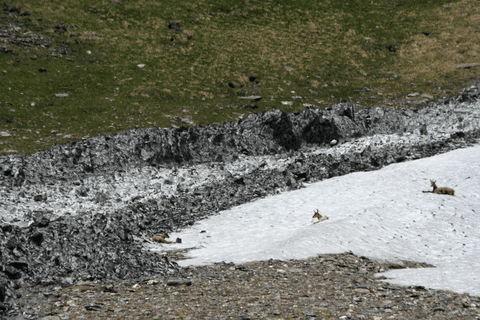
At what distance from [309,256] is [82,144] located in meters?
20.7

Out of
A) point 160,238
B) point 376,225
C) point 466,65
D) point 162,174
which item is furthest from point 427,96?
point 160,238

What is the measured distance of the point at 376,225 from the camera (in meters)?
21.1

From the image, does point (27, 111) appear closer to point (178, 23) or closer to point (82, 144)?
point (82, 144)

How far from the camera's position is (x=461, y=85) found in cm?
4728

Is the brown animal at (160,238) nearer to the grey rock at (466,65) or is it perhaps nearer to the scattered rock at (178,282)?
the scattered rock at (178,282)

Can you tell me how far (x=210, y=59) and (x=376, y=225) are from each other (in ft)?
112

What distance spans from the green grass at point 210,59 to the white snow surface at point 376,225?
51.9 ft

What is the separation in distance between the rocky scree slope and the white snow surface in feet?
6.43

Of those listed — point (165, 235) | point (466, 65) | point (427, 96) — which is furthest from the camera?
point (466, 65)

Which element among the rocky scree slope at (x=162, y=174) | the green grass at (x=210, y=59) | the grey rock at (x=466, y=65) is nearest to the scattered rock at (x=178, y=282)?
the rocky scree slope at (x=162, y=174)

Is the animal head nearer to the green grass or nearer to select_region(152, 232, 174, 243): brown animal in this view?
select_region(152, 232, 174, 243): brown animal

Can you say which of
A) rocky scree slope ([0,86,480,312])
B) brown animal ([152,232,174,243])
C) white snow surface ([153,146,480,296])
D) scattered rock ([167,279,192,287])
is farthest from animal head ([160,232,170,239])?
scattered rock ([167,279,192,287])

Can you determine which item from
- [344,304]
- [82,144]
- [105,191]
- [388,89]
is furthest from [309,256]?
[388,89]

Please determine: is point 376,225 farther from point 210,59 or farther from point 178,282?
point 210,59
